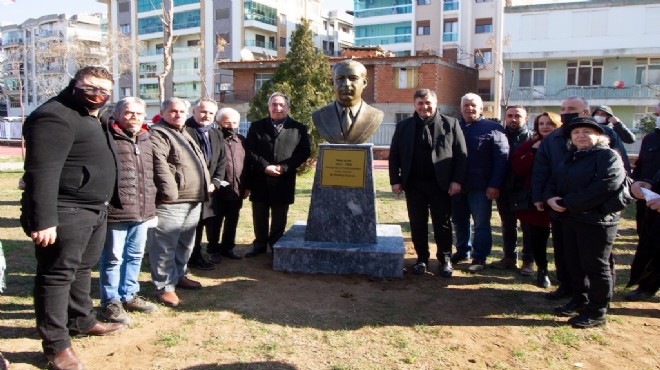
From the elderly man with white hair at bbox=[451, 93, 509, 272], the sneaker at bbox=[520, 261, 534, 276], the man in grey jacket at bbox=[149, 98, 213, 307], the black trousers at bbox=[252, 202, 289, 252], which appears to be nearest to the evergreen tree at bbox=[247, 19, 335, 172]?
the black trousers at bbox=[252, 202, 289, 252]

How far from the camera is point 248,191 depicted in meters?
6.15

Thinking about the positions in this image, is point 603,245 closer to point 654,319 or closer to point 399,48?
point 654,319

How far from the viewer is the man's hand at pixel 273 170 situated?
5770mm

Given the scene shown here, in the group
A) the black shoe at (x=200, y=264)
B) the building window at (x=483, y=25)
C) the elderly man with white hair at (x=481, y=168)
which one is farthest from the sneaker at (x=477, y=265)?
the building window at (x=483, y=25)

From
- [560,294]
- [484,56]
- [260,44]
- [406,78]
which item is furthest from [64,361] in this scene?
[260,44]

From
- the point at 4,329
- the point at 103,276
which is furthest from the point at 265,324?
the point at 4,329

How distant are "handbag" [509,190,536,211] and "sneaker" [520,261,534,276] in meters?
0.72

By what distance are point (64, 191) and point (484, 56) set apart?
1429 inches

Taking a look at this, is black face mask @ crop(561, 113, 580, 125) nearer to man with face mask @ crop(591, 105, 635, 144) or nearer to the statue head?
man with face mask @ crop(591, 105, 635, 144)

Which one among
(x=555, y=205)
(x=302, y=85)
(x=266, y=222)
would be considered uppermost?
(x=302, y=85)

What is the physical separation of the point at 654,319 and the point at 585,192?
1459 millimetres

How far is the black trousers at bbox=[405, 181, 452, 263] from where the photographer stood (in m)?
5.43

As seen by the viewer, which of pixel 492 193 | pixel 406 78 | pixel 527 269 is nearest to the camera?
pixel 492 193

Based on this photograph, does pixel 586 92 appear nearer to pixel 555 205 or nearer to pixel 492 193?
pixel 492 193
